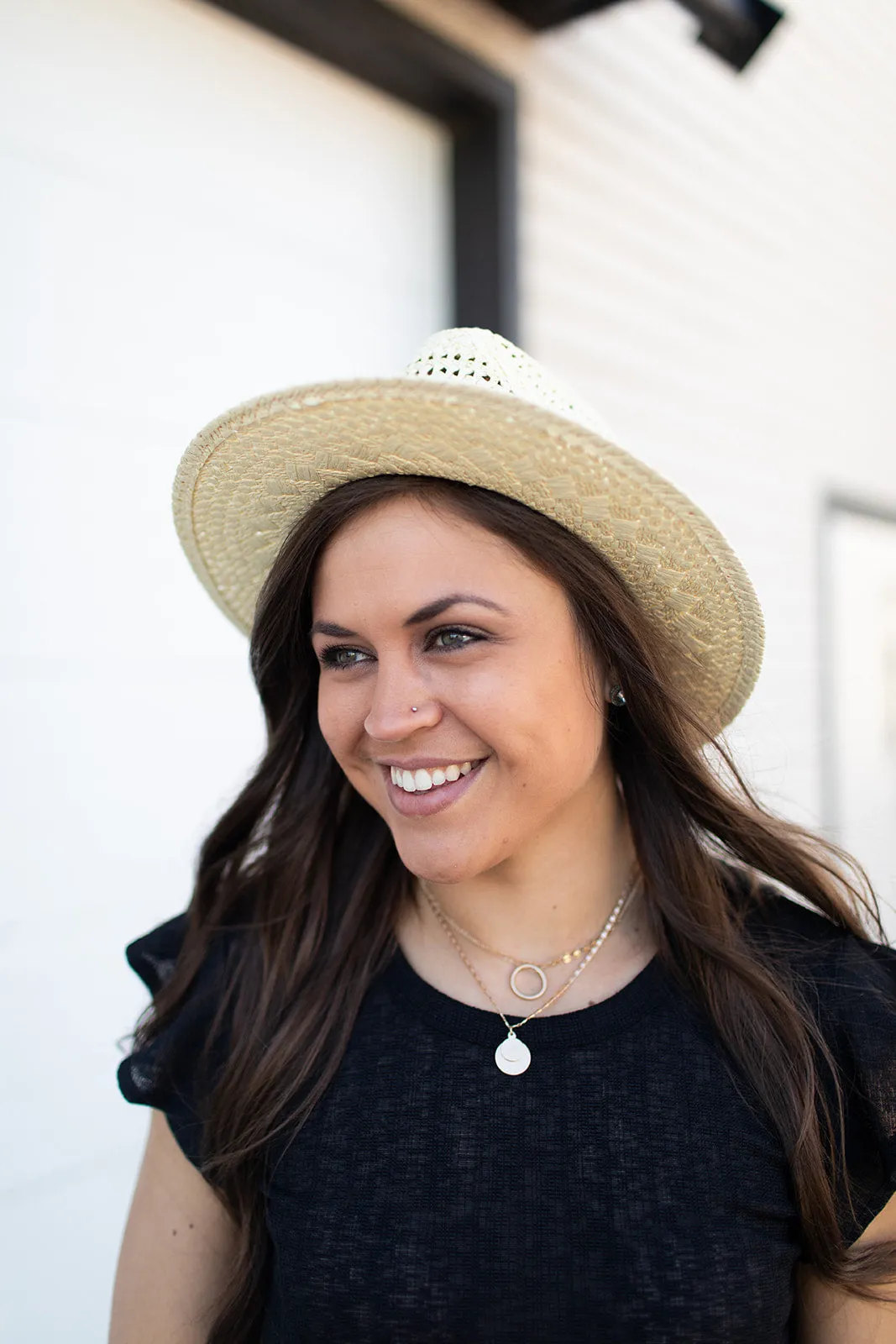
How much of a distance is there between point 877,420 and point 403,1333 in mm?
4892

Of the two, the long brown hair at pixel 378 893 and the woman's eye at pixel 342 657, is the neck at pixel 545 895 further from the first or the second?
the woman's eye at pixel 342 657

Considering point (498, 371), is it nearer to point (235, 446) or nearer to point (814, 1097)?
point (235, 446)

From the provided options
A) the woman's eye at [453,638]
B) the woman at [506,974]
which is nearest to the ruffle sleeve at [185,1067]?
the woman at [506,974]

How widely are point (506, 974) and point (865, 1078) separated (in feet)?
1.64

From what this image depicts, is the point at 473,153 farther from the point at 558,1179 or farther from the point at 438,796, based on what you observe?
the point at 558,1179

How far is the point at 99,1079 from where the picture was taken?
2.25m

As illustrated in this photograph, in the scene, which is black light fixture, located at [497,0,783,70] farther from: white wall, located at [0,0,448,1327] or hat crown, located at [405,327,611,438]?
hat crown, located at [405,327,611,438]

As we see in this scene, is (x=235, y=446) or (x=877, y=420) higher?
(x=877, y=420)

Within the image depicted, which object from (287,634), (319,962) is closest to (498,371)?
(287,634)

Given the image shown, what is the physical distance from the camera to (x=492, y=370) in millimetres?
1410

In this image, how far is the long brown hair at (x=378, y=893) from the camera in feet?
4.71

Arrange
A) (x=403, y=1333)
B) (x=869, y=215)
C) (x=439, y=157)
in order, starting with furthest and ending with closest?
(x=869, y=215) < (x=439, y=157) < (x=403, y=1333)

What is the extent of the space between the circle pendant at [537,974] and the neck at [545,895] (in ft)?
0.06

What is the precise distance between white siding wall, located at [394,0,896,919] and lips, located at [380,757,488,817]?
5.99 feet
